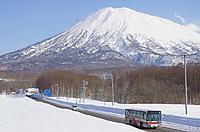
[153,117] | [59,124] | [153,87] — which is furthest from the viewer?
[153,87]

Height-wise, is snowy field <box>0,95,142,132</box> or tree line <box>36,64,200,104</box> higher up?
tree line <box>36,64,200,104</box>

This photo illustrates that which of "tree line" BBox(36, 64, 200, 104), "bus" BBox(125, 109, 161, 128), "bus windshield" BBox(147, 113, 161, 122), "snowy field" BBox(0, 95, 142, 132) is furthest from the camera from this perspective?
"tree line" BBox(36, 64, 200, 104)

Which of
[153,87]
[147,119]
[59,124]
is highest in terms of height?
[153,87]

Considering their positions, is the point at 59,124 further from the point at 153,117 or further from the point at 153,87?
the point at 153,87

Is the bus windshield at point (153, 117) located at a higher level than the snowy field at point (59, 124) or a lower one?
higher

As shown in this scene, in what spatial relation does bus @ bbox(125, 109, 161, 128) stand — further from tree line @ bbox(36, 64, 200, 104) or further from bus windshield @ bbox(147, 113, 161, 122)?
tree line @ bbox(36, 64, 200, 104)

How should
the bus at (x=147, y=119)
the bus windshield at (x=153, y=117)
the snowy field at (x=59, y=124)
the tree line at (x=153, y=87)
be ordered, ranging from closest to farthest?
the snowy field at (x=59, y=124)
the bus at (x=147, y=119)
the bus windshield at (x=153, y=117)
the tree line at (x=153, y=87)

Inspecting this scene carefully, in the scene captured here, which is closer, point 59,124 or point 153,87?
point 59,124

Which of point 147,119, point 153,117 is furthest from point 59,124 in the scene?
point 153,117

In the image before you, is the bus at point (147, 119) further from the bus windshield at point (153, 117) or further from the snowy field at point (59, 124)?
the snowy field at point (59, 124)

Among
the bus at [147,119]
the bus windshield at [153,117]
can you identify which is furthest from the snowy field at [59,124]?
the bus windshield at [153,117]

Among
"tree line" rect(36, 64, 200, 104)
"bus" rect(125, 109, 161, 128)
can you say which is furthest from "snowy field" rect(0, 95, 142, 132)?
"tree line" rect(36, 64, 200, 104)

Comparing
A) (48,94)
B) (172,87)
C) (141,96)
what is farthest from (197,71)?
(48,94)

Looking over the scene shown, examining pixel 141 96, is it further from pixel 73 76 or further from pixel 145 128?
pixel 145 128
